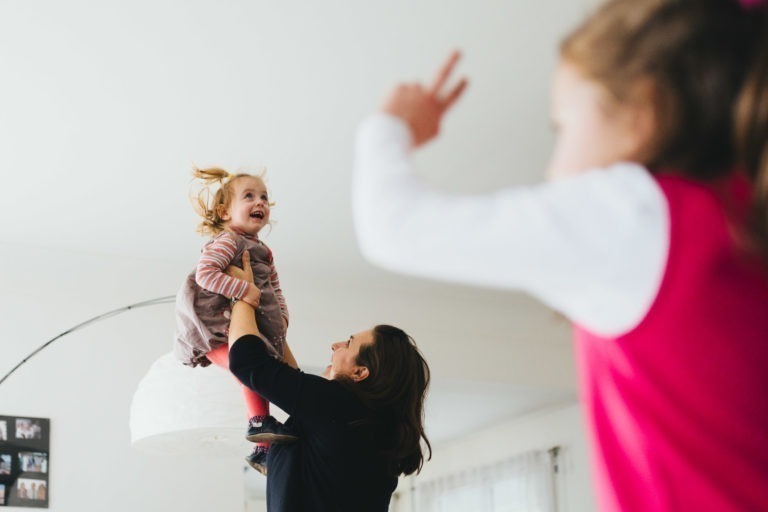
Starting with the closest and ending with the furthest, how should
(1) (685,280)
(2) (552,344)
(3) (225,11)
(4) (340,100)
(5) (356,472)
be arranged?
(1) (685,280) < (5) (356,472) < (3) (225,11) < (4) (340,100) < (2) (552,344)

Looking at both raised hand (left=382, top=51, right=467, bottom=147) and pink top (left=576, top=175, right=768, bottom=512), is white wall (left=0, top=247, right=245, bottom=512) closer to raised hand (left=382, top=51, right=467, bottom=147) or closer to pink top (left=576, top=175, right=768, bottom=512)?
raised hand (left=382, top=51, right=467, bottom=147)

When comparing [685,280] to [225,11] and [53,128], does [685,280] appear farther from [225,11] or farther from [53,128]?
[53,128]

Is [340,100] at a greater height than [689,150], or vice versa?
[340,100]

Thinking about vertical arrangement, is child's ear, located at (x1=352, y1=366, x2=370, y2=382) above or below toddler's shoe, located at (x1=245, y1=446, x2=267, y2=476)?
above

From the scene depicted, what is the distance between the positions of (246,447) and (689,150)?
9.60 feet

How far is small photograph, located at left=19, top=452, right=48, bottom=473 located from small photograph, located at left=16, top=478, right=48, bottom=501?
2.0 inches

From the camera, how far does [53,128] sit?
4148 millimetres

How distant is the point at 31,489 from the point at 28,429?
0.27m

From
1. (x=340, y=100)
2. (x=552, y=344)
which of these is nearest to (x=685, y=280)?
(x=340, y=100)

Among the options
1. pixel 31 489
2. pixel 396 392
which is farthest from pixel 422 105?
pixel 31 489

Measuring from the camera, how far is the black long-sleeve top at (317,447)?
2008 millimetres

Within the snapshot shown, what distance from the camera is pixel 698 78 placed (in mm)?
808

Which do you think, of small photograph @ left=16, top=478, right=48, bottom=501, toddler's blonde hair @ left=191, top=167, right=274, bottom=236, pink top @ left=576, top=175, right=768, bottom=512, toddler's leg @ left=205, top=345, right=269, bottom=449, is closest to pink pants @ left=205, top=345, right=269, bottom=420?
toddler's leg @ left=205, top=345, right=269, bottom=449

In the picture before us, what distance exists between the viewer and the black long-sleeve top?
201 cm
